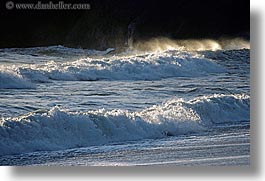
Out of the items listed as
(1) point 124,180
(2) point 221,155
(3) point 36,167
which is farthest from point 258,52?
(3) point 36,167

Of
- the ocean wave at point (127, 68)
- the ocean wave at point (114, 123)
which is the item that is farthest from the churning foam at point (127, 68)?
the ocean wave at point (114, 123)

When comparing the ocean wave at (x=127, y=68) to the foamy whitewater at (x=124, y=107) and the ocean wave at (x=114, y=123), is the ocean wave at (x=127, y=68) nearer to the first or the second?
the foamy whitewater at (x=124, y=107)

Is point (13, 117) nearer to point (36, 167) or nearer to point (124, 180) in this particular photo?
point (36, 167)

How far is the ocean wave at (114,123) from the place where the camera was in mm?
5527

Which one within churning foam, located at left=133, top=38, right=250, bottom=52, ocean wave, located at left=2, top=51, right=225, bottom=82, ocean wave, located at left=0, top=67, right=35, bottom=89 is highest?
churning foam, located at left=133, top=38, right=250, bottom=52

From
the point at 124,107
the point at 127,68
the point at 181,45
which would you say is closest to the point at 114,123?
the point at 124,107

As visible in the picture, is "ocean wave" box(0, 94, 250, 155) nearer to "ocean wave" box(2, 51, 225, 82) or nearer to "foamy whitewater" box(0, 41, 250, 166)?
"foamy whitewater" box(0, 41, 250, 166)

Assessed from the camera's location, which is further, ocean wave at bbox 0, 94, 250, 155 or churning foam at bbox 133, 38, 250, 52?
churning foam at bbox 133, 38, 250, 52

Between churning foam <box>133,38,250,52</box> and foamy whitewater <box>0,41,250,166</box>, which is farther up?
churning foam <box>133,38,250,52</box>

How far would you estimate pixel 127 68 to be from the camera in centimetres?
574

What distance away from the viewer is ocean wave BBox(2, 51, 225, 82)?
5652 mm

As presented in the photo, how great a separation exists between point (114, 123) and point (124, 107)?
118mm

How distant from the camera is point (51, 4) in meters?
5.63

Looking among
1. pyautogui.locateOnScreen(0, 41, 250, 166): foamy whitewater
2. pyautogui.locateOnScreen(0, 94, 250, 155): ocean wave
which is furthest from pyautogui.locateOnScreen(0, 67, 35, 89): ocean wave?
pyautogui.locateOnScreen(0, 94, 250, 155): ocean wave
